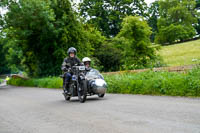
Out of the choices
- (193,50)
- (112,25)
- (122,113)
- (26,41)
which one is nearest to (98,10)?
(112,25)

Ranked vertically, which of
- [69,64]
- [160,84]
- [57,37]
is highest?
[57,37]

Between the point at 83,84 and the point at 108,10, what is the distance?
50407mm

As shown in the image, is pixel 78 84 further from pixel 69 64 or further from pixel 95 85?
pixel 69 64

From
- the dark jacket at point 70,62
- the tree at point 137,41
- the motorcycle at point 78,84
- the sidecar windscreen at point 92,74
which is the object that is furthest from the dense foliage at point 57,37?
the motorcycle at point 78,84

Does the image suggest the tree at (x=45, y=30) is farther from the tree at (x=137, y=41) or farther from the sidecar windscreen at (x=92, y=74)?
the sidecar windscreen at (x=92, y=74)

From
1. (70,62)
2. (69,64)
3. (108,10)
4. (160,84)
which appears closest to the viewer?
(69,64)

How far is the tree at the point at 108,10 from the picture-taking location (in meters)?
58.8

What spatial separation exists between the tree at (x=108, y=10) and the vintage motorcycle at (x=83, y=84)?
47.1 m

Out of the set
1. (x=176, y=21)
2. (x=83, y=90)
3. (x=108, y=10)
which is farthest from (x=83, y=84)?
(x=176, y=21)

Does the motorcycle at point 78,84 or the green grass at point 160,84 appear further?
the green grass at point 160,84

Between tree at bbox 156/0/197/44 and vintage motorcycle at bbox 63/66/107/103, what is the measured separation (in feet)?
191

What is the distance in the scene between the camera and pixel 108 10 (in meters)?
60.1

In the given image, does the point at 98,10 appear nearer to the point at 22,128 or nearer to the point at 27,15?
the point at 27,15

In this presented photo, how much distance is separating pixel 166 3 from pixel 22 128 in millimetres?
73920
